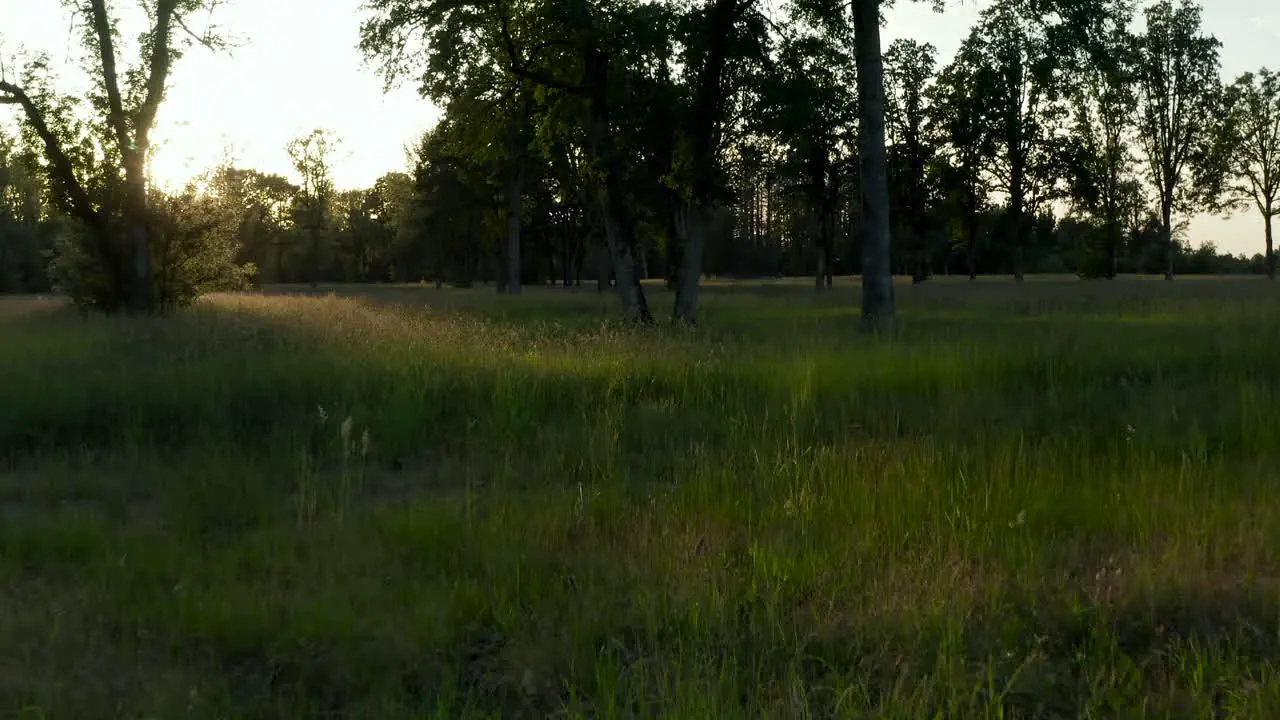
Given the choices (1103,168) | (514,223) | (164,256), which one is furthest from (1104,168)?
(164,256)

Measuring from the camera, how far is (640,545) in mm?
4781

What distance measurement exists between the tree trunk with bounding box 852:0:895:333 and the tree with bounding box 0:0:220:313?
17.1m

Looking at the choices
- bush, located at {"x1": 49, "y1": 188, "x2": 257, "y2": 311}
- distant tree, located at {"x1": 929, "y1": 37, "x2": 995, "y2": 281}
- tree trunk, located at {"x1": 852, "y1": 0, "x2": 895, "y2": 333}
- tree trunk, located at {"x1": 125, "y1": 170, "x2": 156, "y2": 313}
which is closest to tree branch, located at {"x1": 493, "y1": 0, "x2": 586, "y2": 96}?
tree trunk, located at {"x1": 852, "y1": 0, "x2": 895, "y2": 333}

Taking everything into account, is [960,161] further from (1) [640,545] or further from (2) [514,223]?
(1) [640,545]

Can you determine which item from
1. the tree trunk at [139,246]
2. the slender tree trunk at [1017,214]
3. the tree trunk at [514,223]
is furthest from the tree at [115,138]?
the slender tree trunk at [1017,214]

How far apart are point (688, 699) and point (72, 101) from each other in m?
26.2

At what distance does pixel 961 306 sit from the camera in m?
29.7

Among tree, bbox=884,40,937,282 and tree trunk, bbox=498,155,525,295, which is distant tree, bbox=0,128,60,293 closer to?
tree trunk, bbox=498,155,525,295

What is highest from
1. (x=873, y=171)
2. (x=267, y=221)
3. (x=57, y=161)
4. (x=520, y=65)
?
(x=267, y=221)

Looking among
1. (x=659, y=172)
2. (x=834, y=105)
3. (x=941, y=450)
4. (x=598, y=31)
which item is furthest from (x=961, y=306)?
(x=941, y=450)

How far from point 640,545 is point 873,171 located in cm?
1383

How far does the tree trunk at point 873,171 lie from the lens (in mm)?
16781

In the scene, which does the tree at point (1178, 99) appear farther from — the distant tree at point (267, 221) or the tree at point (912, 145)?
the distant tree at point (267, 221)

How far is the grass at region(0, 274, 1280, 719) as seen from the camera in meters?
3.41
